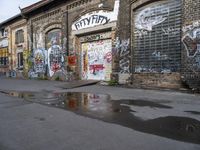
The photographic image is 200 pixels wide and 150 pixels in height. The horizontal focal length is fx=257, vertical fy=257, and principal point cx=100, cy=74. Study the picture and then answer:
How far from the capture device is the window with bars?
34.3 feet

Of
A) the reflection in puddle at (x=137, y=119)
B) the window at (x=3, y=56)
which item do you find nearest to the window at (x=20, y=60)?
→ the window at (x=3, y=56)

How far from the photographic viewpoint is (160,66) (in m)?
11.1

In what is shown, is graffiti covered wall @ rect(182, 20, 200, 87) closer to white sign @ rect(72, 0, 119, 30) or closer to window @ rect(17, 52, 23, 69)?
white sign @ rect(72, 0, 119, 30)

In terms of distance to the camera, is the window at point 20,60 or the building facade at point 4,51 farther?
the building facade at point 4,51

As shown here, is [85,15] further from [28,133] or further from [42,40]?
[28,133]

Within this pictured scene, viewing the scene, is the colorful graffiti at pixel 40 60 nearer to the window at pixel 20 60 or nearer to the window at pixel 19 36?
the window at pixel 19 36

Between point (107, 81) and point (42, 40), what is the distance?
27.1ft

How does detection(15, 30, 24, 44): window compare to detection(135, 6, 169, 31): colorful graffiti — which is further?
detection(15, 30, 24, 44): window

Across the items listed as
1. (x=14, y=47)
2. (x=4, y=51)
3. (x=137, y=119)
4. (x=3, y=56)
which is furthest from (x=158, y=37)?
(x=3, y=56)

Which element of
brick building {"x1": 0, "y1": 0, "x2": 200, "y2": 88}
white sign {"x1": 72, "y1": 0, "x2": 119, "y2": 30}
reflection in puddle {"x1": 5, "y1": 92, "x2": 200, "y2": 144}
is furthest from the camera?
white sign {"x1": 72, "y1": 0, "x2": 119, "y2": 30}

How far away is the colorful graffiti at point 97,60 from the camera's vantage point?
1433 centimetres

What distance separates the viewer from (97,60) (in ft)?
49.5

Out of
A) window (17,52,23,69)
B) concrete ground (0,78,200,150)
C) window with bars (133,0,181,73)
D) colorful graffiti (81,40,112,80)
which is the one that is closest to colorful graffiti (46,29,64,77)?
colorful graffiti (81,40,112,80)

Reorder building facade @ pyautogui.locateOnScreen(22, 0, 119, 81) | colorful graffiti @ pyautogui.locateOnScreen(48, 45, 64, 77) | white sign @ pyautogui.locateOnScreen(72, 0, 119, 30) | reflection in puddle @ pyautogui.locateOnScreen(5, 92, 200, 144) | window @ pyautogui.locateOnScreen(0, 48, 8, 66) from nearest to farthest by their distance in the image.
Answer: reflection in puddle @ pyautogui.locateOnScreen(5, 92, 200, 144) < white sign @ pyautogui.locateOnScreen(72, 0, 119, 30) < building facade @ pyautogui.locateOnScreen(22, 0, 119, 81) < colorful graffiti @ pyautogui.locateOnScreen(48, 45, 64, 77) < window @ pyautogui.locateOnScreen(0, 48, 8, 66)
